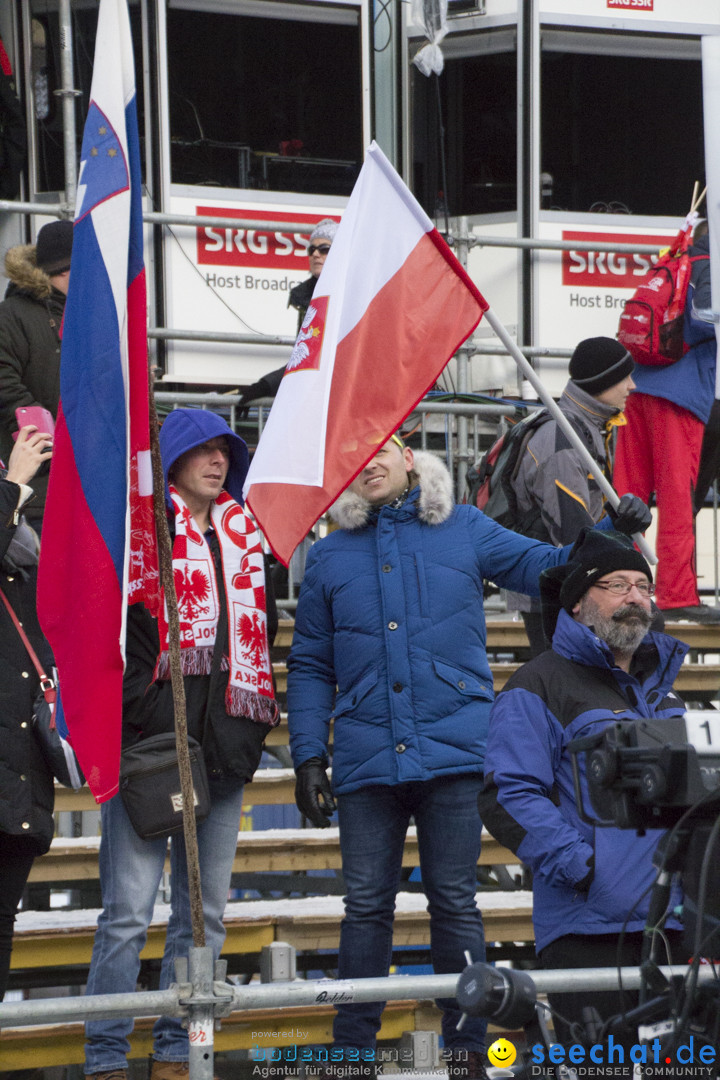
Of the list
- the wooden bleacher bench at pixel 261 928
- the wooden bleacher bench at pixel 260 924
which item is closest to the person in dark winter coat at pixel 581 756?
the wooden bleacher bench at pixel 260 924

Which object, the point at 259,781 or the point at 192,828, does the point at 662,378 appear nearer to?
the point at 259,781

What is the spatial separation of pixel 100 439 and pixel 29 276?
2.77 meters

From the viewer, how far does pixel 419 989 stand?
138 inches

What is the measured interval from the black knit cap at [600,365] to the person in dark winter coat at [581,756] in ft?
5.03

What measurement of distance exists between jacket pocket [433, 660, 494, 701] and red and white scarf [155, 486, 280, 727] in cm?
55

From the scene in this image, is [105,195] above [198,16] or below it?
below

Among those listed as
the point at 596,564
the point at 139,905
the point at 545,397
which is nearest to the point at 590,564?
the point at 596,564

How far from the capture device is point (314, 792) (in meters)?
5.09

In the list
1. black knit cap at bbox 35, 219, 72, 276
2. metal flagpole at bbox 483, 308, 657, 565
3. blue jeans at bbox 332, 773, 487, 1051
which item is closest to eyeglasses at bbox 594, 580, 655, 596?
metal flagpole at bbox 483, 308, 657, 565

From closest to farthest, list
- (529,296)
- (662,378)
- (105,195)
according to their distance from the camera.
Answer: (105,195), (662,378), (529,296)

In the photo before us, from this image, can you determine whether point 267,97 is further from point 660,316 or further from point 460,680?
point 460,680

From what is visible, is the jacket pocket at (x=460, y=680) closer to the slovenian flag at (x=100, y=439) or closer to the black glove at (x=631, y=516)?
the black glove at (x=631, y=516)

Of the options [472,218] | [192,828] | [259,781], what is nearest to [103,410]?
[192,828]

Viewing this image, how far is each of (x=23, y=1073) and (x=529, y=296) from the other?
6702 millimetres
